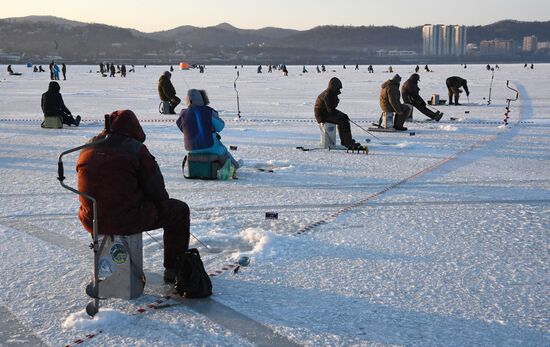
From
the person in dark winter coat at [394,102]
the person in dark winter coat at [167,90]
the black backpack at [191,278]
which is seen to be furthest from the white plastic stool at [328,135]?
the person in dark winter coat at [167,90]

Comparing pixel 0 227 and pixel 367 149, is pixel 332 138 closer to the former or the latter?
pixel 367 149

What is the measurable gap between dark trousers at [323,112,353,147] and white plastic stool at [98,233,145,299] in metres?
7.57

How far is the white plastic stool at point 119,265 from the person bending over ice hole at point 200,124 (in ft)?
14.1

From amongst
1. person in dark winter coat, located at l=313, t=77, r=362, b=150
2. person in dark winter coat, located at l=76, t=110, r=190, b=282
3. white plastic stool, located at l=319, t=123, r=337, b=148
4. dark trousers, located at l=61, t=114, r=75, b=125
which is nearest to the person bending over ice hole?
person in dark winter coat, located at l=313, t=77, r=362, b=150

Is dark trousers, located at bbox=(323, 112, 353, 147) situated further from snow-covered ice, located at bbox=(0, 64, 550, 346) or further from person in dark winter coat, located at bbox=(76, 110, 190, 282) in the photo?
person in dark winter coat, located at bbox=(76, 110, 190, 282)

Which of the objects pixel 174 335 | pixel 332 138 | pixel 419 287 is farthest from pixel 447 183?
pixel 174 335

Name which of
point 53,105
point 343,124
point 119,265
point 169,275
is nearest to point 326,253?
point 169,275

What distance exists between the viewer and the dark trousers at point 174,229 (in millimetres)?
4613

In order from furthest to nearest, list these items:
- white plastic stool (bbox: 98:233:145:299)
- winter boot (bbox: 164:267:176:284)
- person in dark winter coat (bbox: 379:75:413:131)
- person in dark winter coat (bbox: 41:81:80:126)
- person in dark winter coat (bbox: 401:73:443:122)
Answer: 1. person in dark winter coat (bbox: 401:73:443:122)
2. person in dark winter coat (bbox: 41:81:80:126)
3. person in dark winter coat (bbox: 379:75:413:131)
4. winter boot (bbox: 164:267:176:284)
5. white plastic stool (bbox: 98:233:145:299)

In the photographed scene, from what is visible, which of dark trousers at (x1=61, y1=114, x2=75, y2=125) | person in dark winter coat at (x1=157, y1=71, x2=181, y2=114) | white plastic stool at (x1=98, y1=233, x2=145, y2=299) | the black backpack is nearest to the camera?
white plastic stool at (x1=98, y1=233, x2=145, y2=299)

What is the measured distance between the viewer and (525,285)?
15.7 ft

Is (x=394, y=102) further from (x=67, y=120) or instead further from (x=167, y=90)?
(x=67, y=120)

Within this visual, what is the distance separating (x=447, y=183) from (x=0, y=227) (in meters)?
5.74

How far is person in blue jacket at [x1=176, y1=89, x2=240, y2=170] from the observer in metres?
8.57
